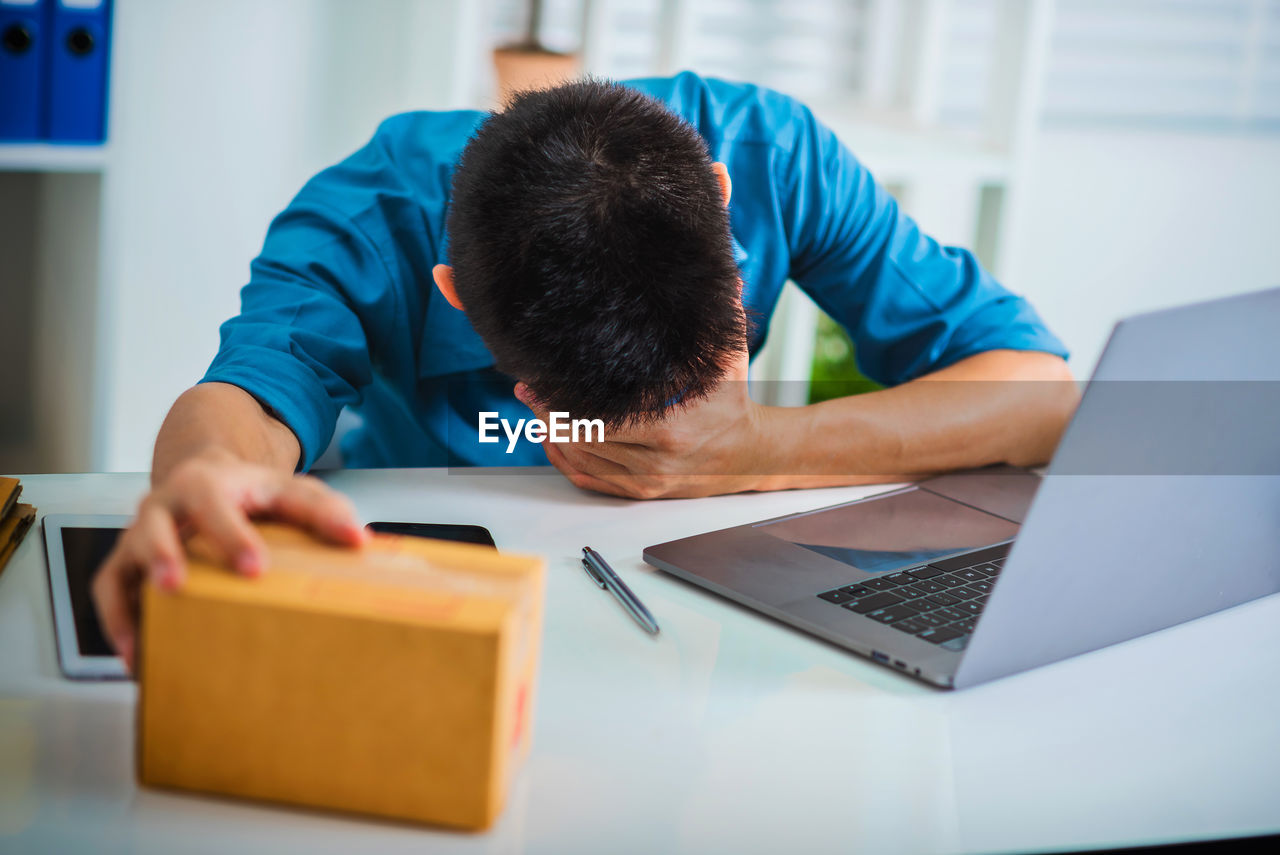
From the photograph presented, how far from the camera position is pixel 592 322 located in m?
0.70

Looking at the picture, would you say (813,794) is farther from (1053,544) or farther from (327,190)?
(327,190)

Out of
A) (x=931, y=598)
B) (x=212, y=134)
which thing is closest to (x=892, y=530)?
(x=931, y=598)

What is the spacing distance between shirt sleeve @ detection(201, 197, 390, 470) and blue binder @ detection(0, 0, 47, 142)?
829 millimetres

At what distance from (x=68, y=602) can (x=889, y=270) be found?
2.81ft

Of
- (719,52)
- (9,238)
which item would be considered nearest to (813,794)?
(9,238)

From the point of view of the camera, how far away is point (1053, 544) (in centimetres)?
58

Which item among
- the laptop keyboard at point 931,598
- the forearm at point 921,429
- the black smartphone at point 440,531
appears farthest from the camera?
the forearm at point 921,429

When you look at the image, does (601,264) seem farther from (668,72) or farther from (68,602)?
(668,72)

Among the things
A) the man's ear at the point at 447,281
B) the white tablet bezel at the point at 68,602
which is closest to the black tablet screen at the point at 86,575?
the white tablet bezel at the point at 68,602

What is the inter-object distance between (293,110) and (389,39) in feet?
0.74

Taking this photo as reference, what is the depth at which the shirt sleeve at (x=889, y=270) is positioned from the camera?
1.16 m

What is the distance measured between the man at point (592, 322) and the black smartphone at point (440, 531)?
0.09 m

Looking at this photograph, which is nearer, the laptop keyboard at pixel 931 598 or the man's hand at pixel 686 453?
the laptop keyboard at pixel 931 598

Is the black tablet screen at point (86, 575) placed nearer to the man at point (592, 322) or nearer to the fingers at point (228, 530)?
the man at point (592, 322)
